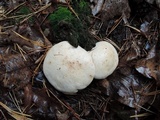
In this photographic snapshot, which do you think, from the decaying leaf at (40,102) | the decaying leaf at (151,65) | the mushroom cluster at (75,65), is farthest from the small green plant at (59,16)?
the decaying leaf at (151,65)

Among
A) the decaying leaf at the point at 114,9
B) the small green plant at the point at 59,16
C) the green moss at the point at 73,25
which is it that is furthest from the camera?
the decaying leaf at the point at 114,9

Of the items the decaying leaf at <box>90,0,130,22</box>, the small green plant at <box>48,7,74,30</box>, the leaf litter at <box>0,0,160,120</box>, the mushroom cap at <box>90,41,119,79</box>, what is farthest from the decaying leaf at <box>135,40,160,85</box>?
the small green plant at <box>48,7,74,30</box>

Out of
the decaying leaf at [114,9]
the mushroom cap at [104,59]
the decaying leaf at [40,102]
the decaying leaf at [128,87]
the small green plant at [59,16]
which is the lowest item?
the decaying leaf at [128,87]

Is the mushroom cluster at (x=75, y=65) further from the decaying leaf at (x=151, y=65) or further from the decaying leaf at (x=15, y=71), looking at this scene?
the decaying leaf at (x=151, y=65)

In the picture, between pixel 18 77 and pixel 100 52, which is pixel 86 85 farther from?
pixel 18 77

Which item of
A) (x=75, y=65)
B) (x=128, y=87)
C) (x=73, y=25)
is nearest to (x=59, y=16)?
(x=73, y=25)

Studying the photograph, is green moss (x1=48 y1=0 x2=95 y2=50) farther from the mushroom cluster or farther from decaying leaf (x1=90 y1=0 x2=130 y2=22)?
decaying leaf (x1=90 y1=0 x2=130 y2=22)

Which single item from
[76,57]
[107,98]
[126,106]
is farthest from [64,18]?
[126,106]
